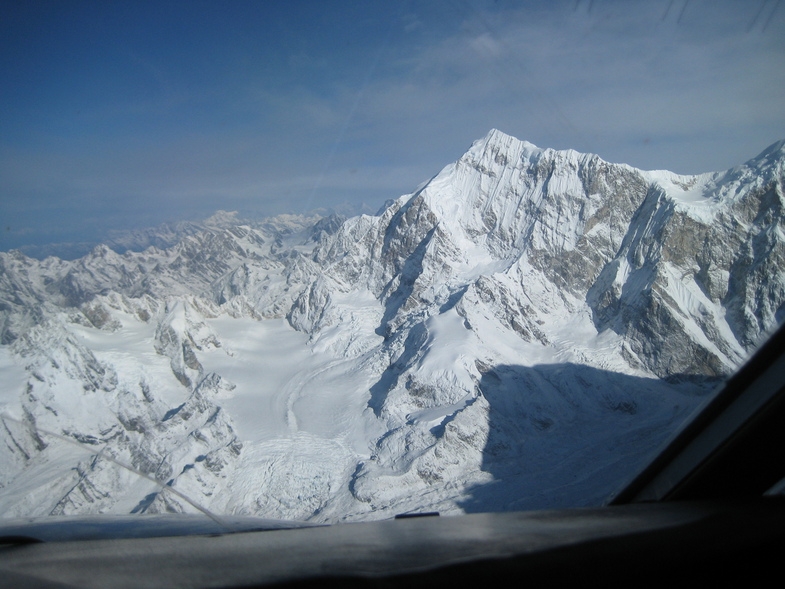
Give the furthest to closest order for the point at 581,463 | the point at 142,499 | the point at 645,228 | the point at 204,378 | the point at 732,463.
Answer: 1. the point at 645,228
2. the point at 204,378
3. the point at 581,463
4. the point at 142,499
5. the point at 732,463

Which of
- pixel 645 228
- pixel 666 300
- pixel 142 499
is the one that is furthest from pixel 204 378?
pixel 645 228

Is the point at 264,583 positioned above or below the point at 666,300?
below

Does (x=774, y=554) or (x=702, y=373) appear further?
(x=702, y=373)

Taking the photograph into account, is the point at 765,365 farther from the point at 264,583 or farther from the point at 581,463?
the point at 581,463

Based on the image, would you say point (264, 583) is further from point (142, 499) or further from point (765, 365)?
point (142, 499)

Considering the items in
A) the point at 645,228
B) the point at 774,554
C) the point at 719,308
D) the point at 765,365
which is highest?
the point at 645,228

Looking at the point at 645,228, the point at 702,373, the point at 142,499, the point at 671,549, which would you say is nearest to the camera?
the point at 671,549
